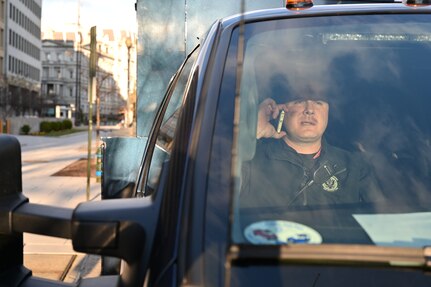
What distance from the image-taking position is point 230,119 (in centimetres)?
161

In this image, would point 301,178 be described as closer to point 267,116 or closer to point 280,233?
point 267,116

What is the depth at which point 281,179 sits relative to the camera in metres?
1.78

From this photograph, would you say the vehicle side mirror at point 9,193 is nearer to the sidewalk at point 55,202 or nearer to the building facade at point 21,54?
the sidewalk at point 55,202

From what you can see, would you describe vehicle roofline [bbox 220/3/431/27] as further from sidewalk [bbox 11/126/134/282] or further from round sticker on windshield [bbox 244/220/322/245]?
sidewalk [bbox 11/126/134/282]

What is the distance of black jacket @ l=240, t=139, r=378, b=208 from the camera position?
1717 millimetres

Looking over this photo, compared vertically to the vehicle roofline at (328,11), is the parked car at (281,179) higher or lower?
lower

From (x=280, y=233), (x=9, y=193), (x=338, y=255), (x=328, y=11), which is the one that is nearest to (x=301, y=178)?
(x=280, y=233)

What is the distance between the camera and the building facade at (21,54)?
6375cm

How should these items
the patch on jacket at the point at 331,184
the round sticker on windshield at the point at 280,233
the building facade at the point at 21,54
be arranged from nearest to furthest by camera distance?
the round sticker on windshield at the point at 280,233, the patch on jacket at the point at 331,184, the building facade at the point at 21,54

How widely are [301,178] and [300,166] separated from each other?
90mm

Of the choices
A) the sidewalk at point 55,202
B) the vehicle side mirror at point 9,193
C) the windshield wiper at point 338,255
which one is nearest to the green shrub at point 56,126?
the sidewalk at point 55,202

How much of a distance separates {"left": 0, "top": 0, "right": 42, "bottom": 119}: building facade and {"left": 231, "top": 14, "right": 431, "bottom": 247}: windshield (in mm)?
55427

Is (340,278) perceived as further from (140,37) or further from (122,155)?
(140,37)

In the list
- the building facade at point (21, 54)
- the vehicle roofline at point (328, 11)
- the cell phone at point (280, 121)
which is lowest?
the cell phone at point (280, 121)
